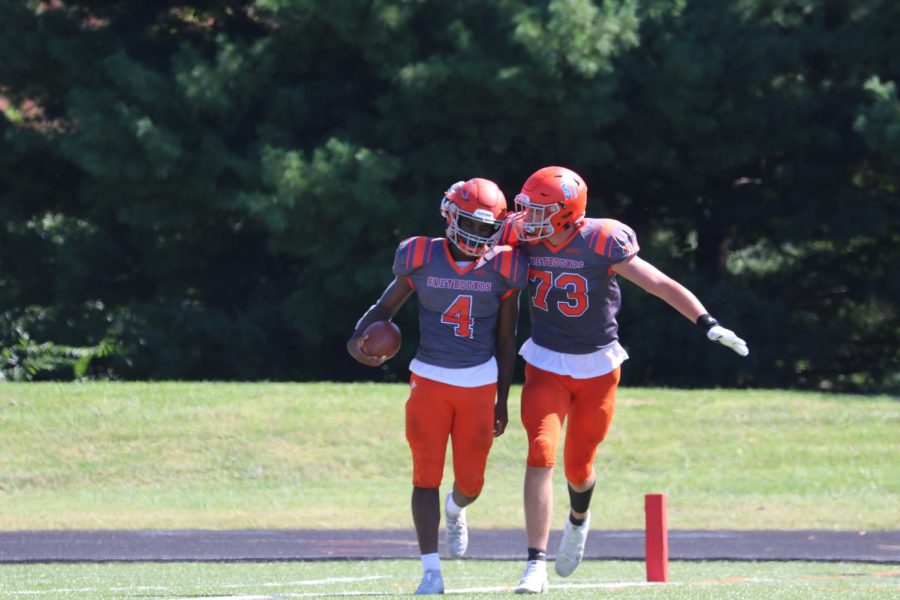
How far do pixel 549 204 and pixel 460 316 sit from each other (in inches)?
28.0

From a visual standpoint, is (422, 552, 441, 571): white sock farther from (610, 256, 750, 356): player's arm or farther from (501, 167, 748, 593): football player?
(610, 256, 750, 356): player's arm

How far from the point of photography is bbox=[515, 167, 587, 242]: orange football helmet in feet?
24.2

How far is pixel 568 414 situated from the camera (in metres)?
7.93

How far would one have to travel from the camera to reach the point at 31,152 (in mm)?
22656

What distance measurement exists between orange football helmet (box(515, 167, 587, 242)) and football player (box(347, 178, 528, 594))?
136 mm

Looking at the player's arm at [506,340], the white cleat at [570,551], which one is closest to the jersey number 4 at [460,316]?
the player's arm at [506,340]

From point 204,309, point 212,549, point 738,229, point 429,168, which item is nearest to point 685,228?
point 738,229

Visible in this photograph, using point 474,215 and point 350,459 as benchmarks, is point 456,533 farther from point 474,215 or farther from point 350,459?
point 350,459

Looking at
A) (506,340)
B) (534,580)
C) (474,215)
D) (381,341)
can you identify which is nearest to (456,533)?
(534,580)

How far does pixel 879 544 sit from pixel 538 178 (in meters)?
5.97

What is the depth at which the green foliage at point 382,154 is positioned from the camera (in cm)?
2034

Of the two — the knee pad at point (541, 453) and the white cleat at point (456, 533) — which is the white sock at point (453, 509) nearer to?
the white cleat at point (456, 533)

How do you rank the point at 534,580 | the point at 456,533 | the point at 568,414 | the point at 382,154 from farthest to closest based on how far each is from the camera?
the point at 382,154
the point at 456,533
the point at 568,414
the point at 534,580

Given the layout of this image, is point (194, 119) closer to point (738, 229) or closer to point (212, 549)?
point (738, 229)
